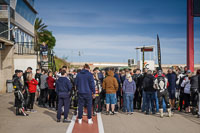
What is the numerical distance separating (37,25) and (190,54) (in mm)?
41940

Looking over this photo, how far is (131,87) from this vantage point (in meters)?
10.9

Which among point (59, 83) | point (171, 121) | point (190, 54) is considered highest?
point (190, 54)

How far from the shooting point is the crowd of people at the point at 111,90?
8.84 metres

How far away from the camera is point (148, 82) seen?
422 inches

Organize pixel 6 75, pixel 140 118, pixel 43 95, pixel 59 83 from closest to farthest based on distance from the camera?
pixel 59 83, pixel 140 118, pixel 43 95, pixel 6 75

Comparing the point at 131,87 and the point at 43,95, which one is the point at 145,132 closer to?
the point at 131,87

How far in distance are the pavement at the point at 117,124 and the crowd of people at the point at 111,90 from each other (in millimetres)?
460

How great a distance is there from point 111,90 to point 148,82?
1631 mm

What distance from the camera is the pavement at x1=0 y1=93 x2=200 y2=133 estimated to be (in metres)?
7.68

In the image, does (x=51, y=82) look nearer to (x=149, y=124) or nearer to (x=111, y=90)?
(x=111, y=90)

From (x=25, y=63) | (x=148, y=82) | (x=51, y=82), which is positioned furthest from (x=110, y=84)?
(x=25, y=63)

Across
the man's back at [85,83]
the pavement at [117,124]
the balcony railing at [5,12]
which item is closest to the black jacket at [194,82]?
the pavement at [117,124]

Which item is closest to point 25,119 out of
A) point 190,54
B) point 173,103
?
point 173,103

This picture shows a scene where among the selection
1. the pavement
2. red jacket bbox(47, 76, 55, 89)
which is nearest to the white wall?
red jacket bbox(47, 76, 55, 89)
